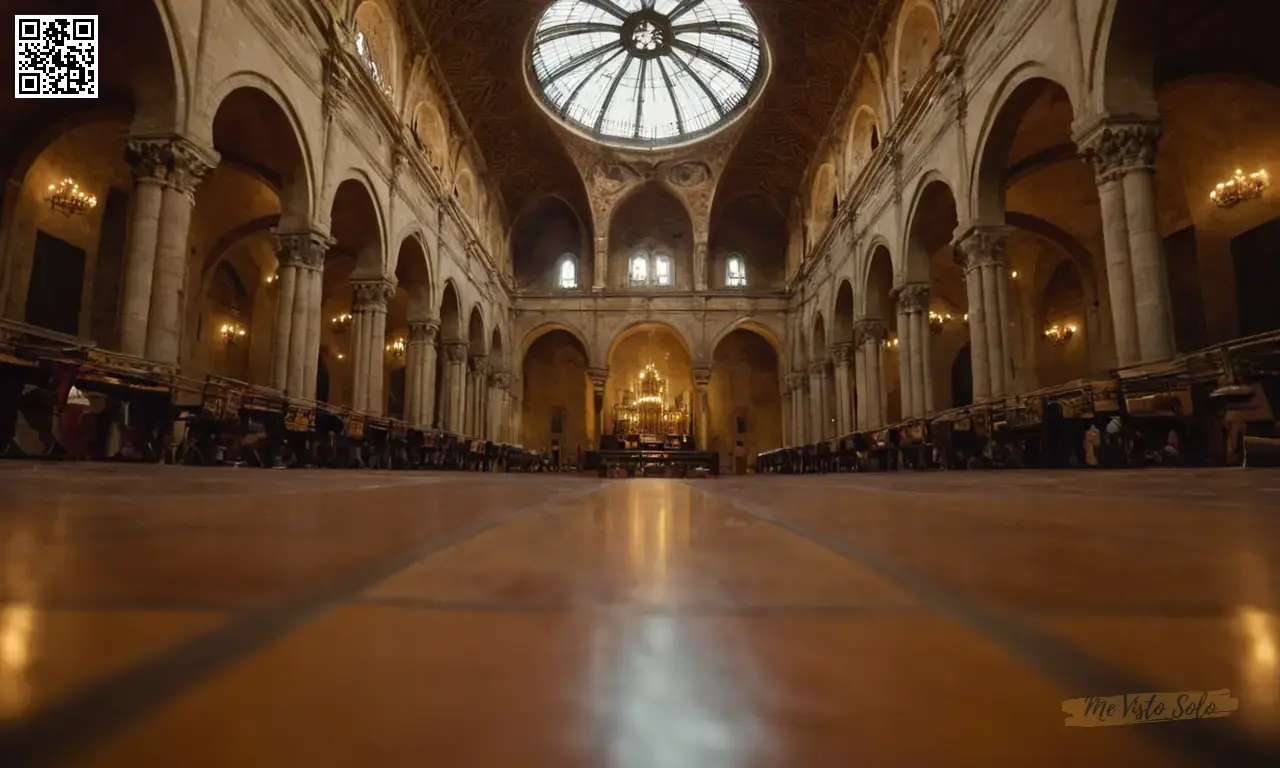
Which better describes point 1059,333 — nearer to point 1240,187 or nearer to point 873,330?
point 873,330

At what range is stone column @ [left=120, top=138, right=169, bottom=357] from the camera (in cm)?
687

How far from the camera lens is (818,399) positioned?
19.6 metres

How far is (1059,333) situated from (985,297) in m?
8.44

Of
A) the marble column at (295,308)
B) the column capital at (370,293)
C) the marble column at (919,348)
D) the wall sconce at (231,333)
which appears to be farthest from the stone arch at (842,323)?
the wall sconce at (231,333)

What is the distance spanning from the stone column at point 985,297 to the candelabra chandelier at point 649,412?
14.6 meters

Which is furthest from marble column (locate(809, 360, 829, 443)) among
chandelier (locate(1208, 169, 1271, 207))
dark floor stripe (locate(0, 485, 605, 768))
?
dark floor stripe (locate(0, 485, 605, 768))

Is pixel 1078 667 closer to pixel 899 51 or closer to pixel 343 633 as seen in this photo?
pixel 343 633

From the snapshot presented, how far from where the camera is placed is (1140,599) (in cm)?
39

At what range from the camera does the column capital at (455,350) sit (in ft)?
57.9

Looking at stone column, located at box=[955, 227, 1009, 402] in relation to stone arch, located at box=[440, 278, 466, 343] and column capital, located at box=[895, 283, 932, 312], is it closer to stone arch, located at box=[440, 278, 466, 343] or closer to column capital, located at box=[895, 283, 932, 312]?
column capital, located at box=[895, 283, 932, 312]

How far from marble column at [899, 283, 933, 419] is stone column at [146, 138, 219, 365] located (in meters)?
10.9

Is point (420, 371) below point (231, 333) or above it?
below

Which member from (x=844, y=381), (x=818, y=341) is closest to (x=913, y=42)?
(x=844, y=381)

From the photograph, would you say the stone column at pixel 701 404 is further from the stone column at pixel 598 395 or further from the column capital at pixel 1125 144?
the column capital at pixel 1125 144
